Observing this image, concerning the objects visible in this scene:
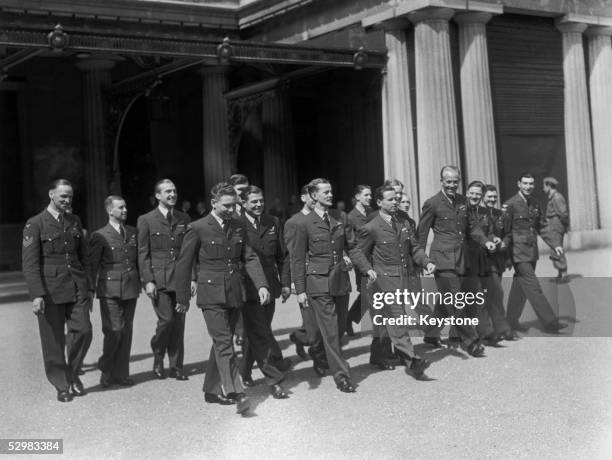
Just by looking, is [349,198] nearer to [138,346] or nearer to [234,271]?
[138,346]

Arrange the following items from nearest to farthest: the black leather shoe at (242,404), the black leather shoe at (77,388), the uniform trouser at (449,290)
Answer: the black leather shoe at (242,404)
the black leather shoe at (77,388)
the uniform trouser at (449,290)

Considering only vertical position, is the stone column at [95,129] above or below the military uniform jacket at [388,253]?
above

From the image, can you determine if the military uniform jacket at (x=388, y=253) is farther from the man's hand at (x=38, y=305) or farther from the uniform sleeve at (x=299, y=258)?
the man's hand at (x=38, y=305)

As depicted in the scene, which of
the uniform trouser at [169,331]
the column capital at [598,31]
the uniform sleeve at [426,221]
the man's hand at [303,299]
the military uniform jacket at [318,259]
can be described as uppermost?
the column capital at [598,31]

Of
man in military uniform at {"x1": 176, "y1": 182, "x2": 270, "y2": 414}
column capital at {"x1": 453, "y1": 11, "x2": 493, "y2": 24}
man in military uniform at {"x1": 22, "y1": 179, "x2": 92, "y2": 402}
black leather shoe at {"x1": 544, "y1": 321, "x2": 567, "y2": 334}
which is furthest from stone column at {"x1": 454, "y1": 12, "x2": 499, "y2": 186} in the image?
man in military uniform at {"x1": 22, "y1": 179, "x2": 92, "y2": 402}

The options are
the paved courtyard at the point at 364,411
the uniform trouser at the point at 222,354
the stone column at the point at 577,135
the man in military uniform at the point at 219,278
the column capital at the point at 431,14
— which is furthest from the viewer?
the stone column at the point at 577,135

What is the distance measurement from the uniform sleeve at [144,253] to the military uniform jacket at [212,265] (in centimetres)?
104

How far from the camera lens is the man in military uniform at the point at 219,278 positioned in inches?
263

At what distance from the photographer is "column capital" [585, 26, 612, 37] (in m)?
18.1

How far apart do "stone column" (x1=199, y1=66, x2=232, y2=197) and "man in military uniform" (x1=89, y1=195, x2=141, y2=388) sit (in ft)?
37.4

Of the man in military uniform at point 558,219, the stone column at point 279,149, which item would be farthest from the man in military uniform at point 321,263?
the stone column at point 279,149

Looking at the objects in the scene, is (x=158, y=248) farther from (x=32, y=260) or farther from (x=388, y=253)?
(x=388, y=253)

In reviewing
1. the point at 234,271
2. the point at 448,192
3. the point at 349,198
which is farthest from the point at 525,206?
the point at 349,198

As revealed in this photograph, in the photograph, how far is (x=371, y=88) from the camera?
17.3 meters
